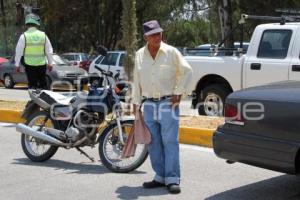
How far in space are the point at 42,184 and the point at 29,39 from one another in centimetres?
408

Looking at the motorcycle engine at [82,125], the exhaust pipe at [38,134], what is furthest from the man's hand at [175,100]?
the exhaust pipe at [38,134]

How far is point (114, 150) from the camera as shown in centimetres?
702

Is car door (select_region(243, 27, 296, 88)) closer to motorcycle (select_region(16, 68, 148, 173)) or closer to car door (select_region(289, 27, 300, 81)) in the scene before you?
car door (select_region(289, 27, 300, 81))

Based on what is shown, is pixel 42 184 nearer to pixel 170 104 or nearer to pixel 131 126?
pixel 131 126

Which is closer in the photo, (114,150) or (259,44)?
(114,150)

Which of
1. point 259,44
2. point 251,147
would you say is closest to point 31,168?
point 251,147

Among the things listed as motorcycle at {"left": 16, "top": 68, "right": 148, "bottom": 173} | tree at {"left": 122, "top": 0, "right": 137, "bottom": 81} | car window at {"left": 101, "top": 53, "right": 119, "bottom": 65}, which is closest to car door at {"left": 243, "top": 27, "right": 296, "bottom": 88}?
tree at {"left": 122, "top": 0, "right": 137, "bottom": 81}

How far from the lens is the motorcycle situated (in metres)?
6.97

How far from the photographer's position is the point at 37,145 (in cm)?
782

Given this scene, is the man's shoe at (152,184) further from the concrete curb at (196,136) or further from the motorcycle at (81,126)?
the concrete curb at (196,136)

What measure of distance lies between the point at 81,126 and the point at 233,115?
2.37 meters

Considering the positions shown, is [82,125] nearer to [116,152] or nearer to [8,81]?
[116,152]

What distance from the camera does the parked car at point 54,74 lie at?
70.3 feet

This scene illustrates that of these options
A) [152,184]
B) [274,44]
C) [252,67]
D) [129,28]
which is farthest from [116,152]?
[129,28]
